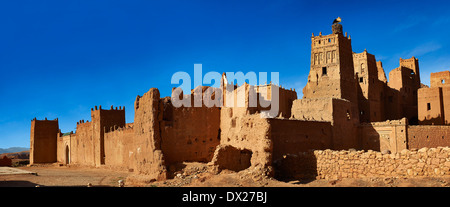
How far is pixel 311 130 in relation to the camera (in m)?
23.0

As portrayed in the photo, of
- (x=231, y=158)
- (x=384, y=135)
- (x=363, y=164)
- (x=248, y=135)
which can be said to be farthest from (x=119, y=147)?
(x=363, y=164)

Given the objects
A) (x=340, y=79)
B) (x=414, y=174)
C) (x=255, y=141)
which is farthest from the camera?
(x=340, y=79)

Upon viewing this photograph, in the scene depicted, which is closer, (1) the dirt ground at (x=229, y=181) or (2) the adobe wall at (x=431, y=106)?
(1) the dirt ground at (x=229, y=181)

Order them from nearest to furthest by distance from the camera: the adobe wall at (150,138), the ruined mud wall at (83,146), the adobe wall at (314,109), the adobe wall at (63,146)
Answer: the adobe wall at (150,138), the adobe wall at (314,109), the ruined mud wall at (83,146), the adobe wall at (63,146)

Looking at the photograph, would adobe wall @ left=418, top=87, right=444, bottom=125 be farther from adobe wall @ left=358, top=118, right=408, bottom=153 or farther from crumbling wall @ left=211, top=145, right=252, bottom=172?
crumbling wall @ left=211, top=145, right=252, bottom=172

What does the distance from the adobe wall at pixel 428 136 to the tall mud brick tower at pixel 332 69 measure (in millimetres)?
6818

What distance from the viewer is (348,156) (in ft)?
55.5

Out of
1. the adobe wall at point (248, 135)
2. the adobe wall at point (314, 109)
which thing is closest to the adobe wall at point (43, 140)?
the adobe wall at point (248, 135)

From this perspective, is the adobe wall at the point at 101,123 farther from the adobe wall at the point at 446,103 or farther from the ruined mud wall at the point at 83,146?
the adobe wall at the point at 446,103

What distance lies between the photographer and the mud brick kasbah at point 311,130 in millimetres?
17938

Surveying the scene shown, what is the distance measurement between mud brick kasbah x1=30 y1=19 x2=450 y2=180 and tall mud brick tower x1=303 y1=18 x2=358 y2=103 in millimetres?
81
